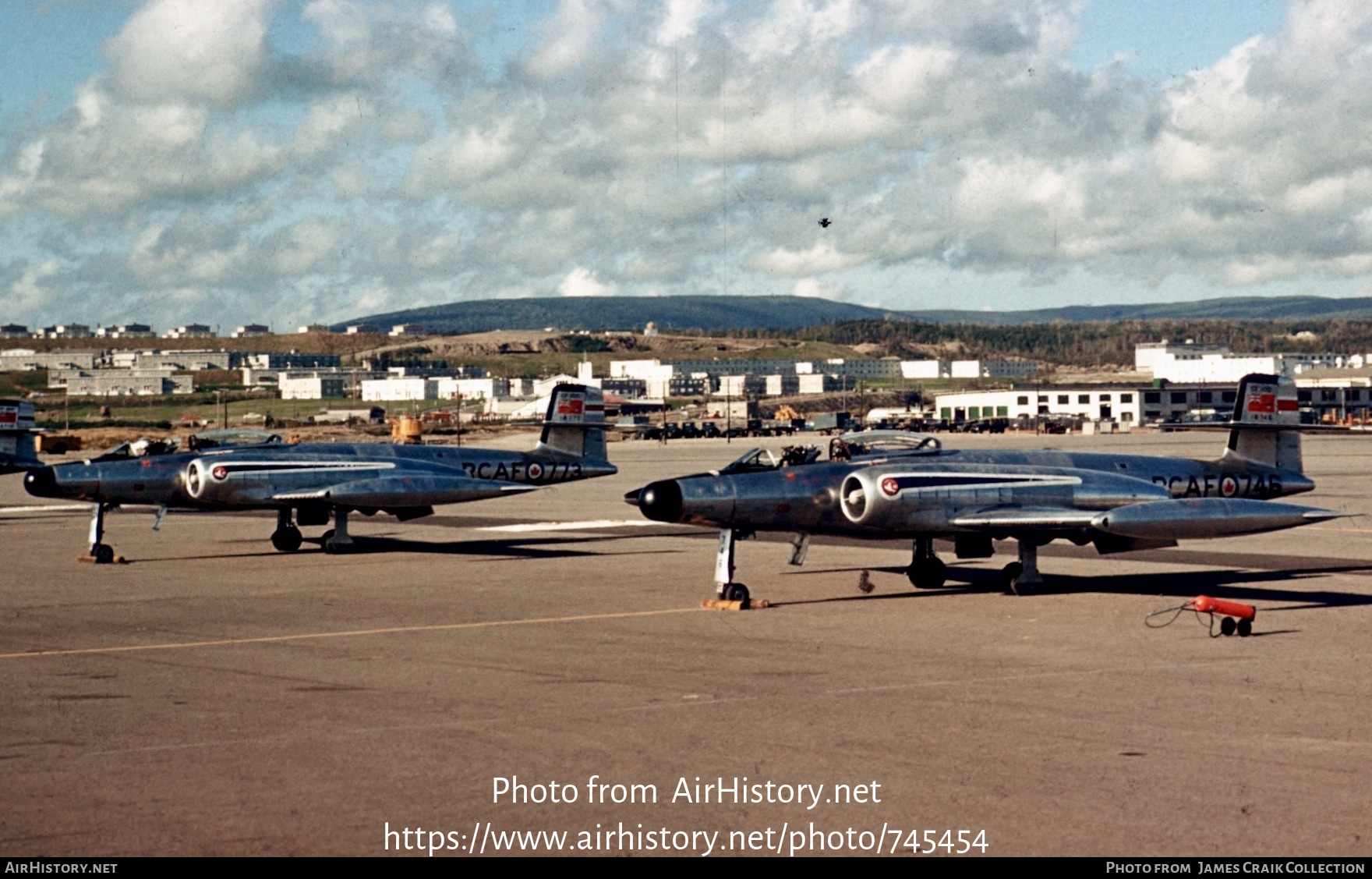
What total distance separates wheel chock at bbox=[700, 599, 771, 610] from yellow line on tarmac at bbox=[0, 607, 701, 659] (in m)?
0.19

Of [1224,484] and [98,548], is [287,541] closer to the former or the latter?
[98,548]

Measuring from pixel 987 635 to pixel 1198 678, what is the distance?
3810mm

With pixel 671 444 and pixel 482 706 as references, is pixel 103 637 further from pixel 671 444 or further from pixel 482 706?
pixel 671 444

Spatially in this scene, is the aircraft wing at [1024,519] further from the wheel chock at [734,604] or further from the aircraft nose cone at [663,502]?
the aircraft nose cone at [663,502]

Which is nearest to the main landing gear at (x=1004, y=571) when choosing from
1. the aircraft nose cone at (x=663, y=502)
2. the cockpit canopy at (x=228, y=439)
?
the aircraft nose cone at (x=663, y=502)

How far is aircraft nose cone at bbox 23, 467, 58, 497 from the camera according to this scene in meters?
32.8

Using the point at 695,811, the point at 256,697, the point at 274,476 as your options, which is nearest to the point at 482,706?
the point at 256,697

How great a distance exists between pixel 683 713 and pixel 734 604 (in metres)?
8.27

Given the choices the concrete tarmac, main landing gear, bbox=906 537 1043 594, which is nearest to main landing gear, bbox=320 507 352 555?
the concrete tarmac

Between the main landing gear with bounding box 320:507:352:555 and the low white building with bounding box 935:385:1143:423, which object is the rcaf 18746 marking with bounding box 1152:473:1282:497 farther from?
the low white building with bounding box 935:385:1143:423

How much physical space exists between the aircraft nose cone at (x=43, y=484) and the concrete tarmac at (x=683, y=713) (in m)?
4.41

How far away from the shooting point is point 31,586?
1068 inches

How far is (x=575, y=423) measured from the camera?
39312mm

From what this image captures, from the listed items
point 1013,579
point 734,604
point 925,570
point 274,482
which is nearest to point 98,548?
point 274,482
